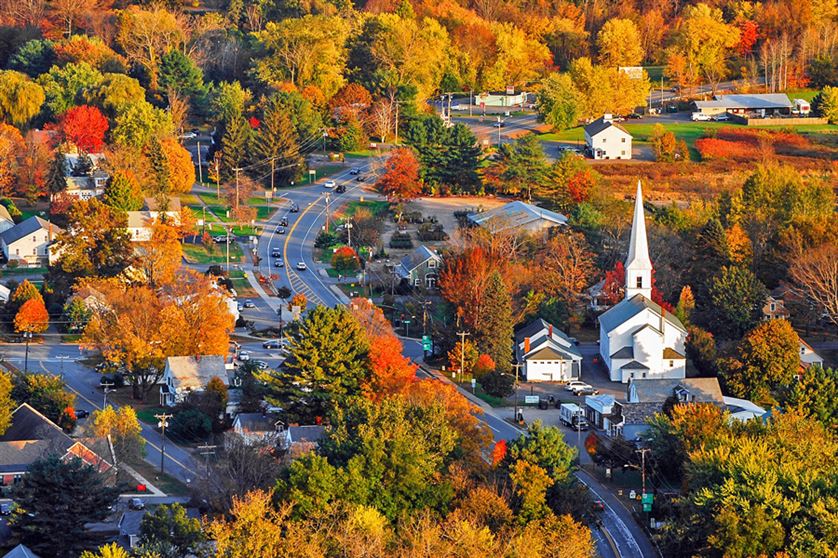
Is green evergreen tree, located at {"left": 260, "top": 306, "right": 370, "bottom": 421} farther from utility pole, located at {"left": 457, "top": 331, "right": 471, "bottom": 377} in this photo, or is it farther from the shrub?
utility pole, located at {"left": 457, "top": 331, "right": 471, "bottom": 377}

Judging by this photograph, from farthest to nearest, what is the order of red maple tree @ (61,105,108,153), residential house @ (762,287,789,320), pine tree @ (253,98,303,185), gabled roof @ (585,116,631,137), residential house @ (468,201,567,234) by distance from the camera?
1. gabled roof @ (585,116,631,137)
2. red maple tree @ (61,105,108,153)
3. pine tree @ (253,98,303,185)
4. residential house @ (468,201,567,234)
5. residential house @ (762,287,789,320)

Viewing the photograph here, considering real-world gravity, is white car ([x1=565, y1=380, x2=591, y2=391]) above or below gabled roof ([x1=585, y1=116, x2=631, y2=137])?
below

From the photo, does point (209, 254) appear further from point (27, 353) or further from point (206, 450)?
point (206, 450)

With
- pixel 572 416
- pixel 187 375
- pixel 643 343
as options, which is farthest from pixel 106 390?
pixel 643 343

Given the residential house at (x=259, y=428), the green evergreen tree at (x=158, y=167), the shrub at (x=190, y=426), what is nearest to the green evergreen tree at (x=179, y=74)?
the green evergreen tree at (x=158, y=167)

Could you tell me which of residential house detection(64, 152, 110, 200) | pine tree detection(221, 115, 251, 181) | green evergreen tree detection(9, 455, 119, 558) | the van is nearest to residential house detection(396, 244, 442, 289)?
the van
